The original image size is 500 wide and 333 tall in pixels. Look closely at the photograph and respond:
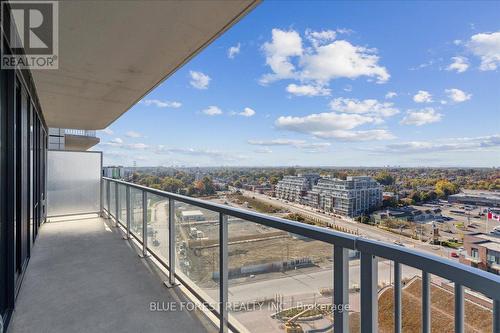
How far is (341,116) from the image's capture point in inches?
1051

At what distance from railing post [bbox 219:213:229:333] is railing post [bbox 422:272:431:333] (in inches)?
56.0

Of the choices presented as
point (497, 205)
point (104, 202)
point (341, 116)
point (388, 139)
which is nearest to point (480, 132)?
point (388, 139)

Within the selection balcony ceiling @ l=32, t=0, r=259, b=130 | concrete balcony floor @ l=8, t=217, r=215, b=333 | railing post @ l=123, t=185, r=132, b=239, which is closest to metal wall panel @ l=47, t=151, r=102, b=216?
concrete balcony floor @ l=8, t=217, r=215, b=333

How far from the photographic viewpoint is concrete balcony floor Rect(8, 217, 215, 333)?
2309 millimetres

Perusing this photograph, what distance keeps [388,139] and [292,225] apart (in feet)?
70.8

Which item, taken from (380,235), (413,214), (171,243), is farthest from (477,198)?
(171,243)

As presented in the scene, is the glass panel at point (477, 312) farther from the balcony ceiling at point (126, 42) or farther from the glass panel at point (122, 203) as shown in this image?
the glass panel at point (122, 203)

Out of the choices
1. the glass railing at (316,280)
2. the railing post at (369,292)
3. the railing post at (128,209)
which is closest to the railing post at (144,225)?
the railing post at (128,209)

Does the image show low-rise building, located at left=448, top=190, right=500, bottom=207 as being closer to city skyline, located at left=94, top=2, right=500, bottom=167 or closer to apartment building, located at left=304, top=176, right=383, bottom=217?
apartment building, located at left=304, top=176, right=383, bottom=217

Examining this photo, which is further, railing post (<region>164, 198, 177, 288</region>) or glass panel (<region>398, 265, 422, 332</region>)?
railing post (<region>164, 198, 177, 288</region>)

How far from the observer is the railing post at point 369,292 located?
1124 mm

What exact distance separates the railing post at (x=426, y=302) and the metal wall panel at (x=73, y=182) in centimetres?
847

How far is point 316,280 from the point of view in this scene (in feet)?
4.54

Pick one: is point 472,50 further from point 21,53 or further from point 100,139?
point 100,139
